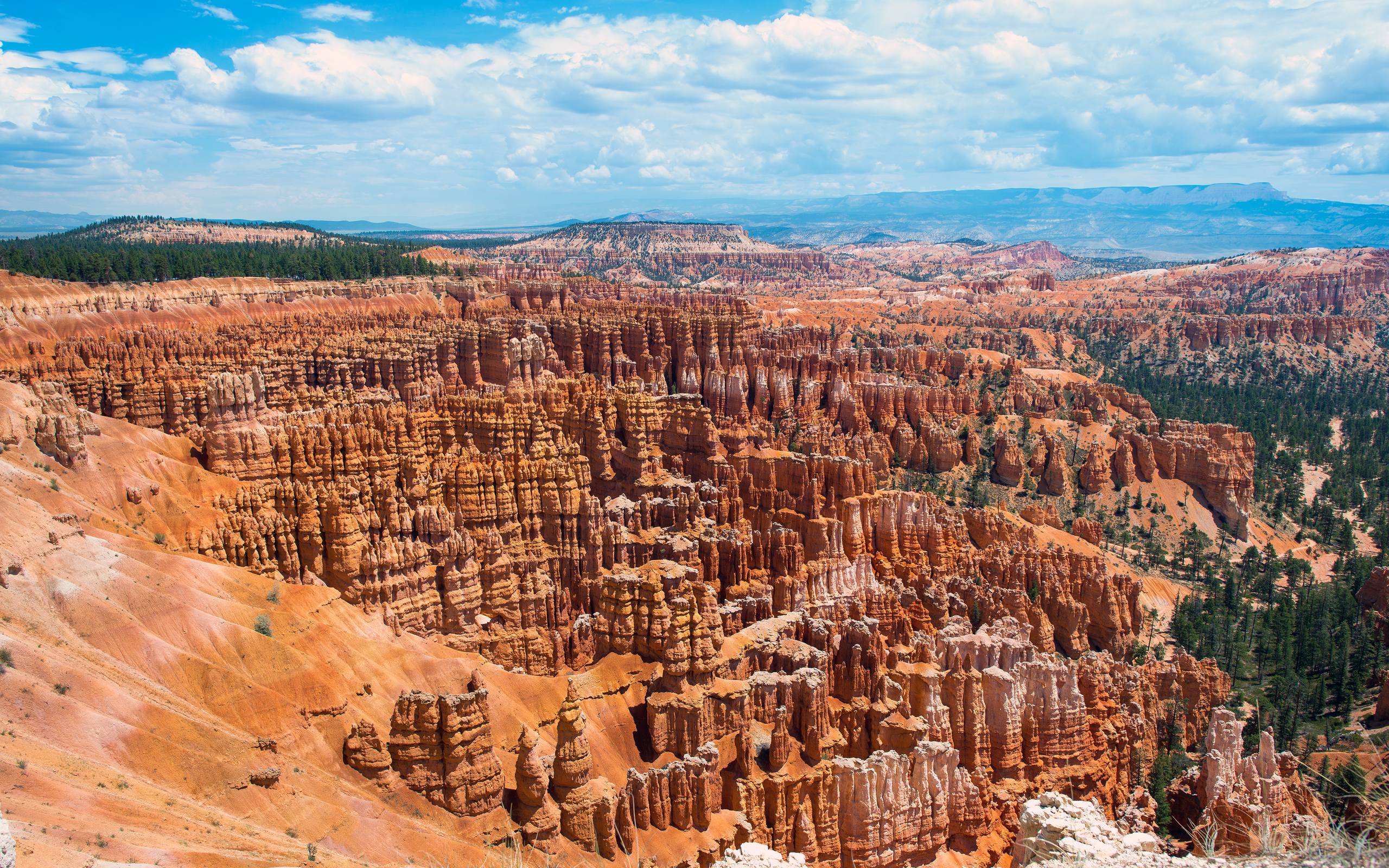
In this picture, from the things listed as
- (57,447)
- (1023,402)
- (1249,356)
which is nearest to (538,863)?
(57,447)

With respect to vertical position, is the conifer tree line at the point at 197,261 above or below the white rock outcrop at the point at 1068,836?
above

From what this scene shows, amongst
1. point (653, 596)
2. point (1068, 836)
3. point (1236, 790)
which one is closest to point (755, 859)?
point (1068, 836)

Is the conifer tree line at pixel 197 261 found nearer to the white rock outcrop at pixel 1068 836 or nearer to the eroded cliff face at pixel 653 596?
the eroded cliff face at pixel 653 596

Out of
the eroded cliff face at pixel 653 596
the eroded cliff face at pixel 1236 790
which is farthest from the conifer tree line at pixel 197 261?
the eroded cliff face at pixel 1236 790

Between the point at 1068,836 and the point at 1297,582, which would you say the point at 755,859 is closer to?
the point at 1068,836

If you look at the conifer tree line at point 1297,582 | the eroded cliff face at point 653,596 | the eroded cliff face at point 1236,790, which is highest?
the eroded cliff face at point 653,596

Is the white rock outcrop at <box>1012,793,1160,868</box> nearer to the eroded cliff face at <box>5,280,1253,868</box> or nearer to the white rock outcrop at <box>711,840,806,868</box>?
the white rock outcrop at <box>711,840,806,868</box>

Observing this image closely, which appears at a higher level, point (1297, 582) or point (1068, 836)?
point (1068, 836)
